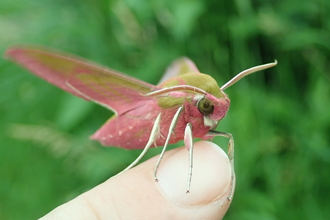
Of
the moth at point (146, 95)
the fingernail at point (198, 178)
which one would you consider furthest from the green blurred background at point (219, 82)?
the moth at point (146, 95)

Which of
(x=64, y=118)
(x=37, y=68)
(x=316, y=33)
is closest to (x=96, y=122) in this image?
(x=64, y=118)

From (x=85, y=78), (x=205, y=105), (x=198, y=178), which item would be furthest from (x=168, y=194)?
(x=85, y=78)

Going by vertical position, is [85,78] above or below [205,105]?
above

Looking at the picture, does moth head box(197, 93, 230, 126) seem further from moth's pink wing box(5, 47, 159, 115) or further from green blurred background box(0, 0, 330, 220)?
green blurred background box(0, 0, 330, 220)

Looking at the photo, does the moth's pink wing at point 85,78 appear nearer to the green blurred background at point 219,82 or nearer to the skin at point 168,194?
the skin at point 168,194

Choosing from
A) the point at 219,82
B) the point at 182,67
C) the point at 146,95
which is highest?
the point at 146,95

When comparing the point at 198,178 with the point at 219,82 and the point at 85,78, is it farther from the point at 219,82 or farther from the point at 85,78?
the point at 219,82

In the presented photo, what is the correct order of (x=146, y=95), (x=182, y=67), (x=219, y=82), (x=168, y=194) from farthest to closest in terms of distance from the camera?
(x=219, y=82) → (x=182, y=67) → (x=168, y=194) → (x=146, y=95)

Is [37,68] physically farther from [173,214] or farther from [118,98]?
[173,214]
